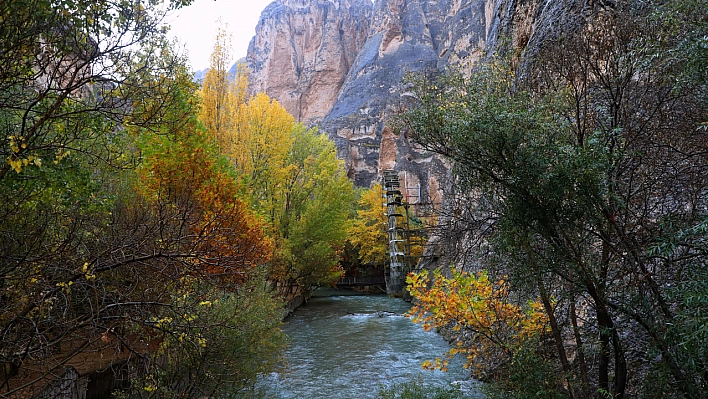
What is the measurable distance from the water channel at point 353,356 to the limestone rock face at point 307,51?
43.0 m

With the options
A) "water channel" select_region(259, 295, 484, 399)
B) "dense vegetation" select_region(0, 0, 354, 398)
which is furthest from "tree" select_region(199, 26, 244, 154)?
"water channel" select_region(259, 295, 484, 399)

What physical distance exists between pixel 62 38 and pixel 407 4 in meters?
52.9

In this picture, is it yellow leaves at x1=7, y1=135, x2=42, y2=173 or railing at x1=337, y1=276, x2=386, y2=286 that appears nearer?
yellow leaves at x1=7, y1=135, x2=42, y2=173

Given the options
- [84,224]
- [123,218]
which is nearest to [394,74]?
[123,218]

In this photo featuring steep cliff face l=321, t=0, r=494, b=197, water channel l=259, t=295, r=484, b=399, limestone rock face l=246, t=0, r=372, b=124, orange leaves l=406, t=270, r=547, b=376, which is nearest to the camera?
orange leaves l=406, t=270, r=547, b=376

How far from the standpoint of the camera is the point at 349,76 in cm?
5203

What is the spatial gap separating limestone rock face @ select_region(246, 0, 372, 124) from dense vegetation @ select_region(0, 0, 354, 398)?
142 feet

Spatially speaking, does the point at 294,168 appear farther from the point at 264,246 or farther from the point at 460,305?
the point at 460,305

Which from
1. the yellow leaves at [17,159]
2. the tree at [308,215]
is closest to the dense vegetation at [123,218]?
the yellow leaves at [17,159]

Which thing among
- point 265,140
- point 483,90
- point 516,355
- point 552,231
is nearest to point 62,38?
point 483,90

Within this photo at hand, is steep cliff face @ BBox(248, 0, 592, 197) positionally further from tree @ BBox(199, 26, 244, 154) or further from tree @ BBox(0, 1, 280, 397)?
tree @ BBox(0, 1, 280, 397)

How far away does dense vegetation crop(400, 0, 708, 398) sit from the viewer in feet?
12.6

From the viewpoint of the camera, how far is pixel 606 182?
414cm

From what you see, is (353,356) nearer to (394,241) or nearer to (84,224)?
(84,224)
